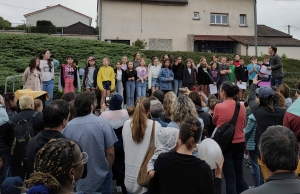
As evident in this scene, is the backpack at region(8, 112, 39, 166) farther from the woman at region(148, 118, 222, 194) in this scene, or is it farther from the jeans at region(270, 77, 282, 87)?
the jeans at region(270, 77, 282, 87)

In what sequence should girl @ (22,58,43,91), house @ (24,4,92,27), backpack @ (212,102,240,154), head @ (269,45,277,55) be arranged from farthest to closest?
house @ (24,4,92,27)
head @ (269,45,277,55)
girl @ (22,58,43,91)
backpack @ (212,102,240,154)

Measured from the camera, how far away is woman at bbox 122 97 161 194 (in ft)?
14.8

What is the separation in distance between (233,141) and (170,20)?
29655 mm

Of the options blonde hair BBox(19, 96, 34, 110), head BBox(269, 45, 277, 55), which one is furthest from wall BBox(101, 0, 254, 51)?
blonde hair BBox(19, 96, 34, 110)

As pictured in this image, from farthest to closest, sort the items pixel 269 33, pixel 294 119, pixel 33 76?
pixel 269 33
pixel 33 76
pixel 294 119

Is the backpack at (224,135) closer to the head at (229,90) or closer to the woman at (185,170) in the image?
the head at (229,90)

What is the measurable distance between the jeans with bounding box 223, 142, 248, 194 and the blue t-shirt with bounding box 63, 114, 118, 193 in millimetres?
2080

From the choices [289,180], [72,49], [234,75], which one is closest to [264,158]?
[289,180]

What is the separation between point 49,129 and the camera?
12.4ft

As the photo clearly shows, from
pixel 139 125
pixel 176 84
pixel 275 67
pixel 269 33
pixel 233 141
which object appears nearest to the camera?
pixel 139 125

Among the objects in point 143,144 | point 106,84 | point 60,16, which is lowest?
point 143,144

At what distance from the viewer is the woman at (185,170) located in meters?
3.22

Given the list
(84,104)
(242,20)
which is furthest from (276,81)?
(242,20)

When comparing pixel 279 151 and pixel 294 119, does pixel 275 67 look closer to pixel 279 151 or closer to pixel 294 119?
pixel 294 119
